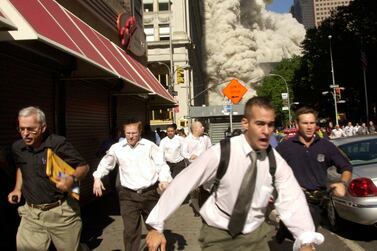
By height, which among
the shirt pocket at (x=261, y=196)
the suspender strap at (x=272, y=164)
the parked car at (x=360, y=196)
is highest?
the suspender strap at (x=272, y=164)

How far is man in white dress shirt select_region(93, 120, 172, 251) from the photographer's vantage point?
237 inches

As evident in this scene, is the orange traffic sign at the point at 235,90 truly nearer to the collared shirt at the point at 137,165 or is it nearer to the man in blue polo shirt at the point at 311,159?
the collared shirt at the point at 137,165

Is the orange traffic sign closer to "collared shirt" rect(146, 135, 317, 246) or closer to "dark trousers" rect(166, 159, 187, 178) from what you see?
"dark trousers" rect(166, 159, 187, 178)

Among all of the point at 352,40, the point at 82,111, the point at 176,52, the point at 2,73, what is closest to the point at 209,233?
the point at 2,73

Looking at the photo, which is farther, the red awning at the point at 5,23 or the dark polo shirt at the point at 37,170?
the red awning at the point at 5,23

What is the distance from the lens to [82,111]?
38.5ft

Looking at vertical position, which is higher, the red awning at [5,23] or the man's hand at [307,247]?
the red awning at [5,23]

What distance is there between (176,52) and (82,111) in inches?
1862

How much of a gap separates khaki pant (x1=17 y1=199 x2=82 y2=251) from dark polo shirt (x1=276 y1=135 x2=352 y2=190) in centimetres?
255

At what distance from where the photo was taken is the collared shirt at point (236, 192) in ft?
9.92

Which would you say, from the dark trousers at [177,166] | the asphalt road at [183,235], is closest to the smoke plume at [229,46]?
the dark trousers at [177,166]

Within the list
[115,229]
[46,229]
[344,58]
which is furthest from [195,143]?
[344,58]

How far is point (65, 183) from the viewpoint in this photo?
161 inches

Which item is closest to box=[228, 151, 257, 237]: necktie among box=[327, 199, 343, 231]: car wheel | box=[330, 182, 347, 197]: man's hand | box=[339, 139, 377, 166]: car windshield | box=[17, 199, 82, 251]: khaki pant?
box=[330, 182, 347, 197]: man's hand
